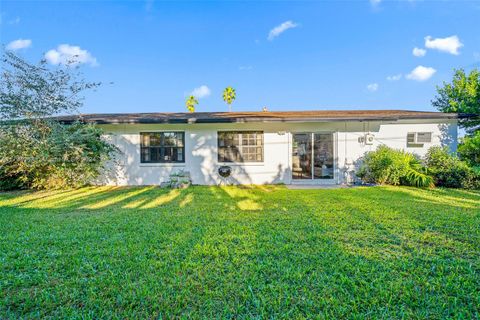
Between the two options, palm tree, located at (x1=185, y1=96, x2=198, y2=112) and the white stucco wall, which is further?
palm tree, located at (x1=185, y1=96, x2=198, y2=112)

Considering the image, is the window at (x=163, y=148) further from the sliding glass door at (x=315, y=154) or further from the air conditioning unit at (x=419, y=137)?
the air conditioning unit at (x=419, y=137)

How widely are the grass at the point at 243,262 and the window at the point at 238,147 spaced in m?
4.68

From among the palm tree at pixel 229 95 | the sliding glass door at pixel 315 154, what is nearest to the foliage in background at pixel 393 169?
the sliding glass door at pixel 315 154

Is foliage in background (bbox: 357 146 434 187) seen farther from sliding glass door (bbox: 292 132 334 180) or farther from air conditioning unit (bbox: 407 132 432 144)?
sliding glass door (bbox: 292 132 334 180)

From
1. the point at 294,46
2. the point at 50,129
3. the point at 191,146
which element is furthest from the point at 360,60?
the point at 50,129

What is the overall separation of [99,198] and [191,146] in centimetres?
401

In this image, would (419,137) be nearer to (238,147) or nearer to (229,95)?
(238,147)

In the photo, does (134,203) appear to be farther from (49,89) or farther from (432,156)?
(432,156)

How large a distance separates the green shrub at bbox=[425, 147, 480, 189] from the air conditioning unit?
604mm

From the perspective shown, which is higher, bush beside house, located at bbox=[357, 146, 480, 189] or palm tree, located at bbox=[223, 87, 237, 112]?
palm tree, located at bbox=[223, 87, 237, 112]

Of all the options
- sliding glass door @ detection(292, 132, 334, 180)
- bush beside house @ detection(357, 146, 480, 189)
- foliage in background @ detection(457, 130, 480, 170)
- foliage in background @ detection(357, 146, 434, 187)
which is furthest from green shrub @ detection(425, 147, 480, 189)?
sliding glass door @ detection(292, 132, 334, 180)

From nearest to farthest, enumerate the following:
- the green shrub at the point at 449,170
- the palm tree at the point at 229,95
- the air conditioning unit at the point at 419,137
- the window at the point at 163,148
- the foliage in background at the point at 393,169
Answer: the green shrub at the point at 449,170
the foliage in background at the point at 393,169
the air conditioning unit at the point at 419,137
the window at the point at 163,148
the palm tree at the point at 229,95

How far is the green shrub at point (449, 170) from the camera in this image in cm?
811

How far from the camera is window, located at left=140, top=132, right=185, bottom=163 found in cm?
1019
